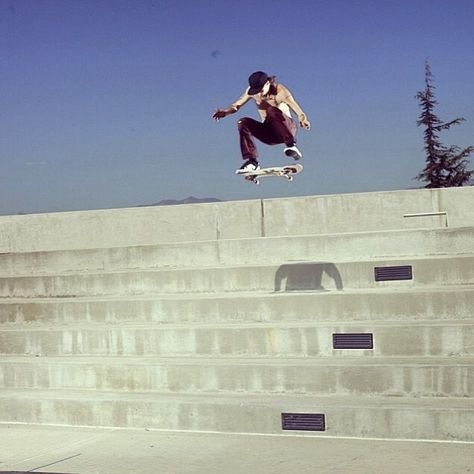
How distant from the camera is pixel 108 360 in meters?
9.65

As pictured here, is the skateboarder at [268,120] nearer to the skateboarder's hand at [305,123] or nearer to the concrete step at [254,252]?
the skateboarder's hand at [305,123]

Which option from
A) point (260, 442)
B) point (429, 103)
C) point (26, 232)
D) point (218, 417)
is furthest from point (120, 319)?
point (429, 103)

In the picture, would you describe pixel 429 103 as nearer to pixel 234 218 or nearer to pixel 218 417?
pixel 234 218

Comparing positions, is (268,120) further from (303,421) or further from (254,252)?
(303,421)

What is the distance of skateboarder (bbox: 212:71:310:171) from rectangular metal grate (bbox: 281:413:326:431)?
2.92m

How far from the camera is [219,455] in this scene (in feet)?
24.4

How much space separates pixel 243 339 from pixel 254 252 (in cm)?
259

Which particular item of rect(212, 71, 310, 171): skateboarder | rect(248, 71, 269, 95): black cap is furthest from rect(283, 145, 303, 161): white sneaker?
rect(248, 71, 269, 95): black cap

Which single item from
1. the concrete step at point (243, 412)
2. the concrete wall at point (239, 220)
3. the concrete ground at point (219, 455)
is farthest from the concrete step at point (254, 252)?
the concrete ground at point (219, 455)

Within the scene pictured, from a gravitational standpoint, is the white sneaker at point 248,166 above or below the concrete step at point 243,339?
above

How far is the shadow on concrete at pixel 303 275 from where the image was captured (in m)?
10.5

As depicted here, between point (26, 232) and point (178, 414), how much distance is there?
23.8ft

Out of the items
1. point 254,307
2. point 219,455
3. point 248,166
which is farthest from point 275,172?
point 219,455

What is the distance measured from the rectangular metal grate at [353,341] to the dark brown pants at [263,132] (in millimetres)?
2286
